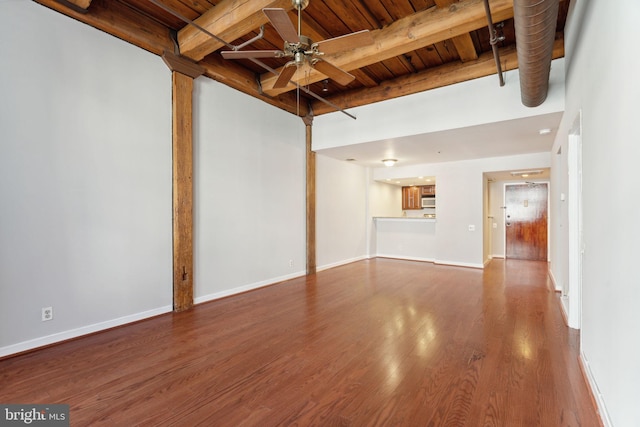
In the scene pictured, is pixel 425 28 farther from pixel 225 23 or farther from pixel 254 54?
pixel 225 23

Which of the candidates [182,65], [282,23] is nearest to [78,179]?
[182,65]

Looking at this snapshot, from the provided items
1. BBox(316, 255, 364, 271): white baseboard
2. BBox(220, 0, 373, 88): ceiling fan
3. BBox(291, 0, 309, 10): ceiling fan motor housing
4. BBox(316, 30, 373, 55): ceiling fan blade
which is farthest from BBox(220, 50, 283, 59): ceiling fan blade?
BBox(316, 255, 364, 271): white baseboard

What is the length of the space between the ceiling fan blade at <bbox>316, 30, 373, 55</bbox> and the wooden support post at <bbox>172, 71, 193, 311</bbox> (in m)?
2.12

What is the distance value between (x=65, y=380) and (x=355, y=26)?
4.27m

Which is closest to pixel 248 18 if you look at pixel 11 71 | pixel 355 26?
pixel 355 26

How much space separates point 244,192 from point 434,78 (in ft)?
10.8

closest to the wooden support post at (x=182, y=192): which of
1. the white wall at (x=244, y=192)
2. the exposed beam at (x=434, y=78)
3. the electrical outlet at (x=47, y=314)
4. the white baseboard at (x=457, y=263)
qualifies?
the white wall at (x=244, y=192)

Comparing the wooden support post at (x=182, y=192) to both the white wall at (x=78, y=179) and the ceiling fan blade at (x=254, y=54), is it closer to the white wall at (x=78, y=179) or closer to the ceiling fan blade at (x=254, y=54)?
the white wall at (x=78, y=179)

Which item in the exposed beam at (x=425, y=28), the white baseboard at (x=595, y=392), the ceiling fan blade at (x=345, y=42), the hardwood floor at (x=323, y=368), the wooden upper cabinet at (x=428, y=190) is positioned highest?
the exposed beam at (x=425, y=28)

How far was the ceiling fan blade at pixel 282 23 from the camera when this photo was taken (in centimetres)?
202

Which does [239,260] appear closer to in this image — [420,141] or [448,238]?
[420,141]

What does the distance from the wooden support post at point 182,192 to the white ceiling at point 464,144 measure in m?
2.68

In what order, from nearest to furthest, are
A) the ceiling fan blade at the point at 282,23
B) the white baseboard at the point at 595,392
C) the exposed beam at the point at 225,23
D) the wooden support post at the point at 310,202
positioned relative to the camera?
the white baseboard at the point at 595,392
the ceiling fan blade at the point at 282,23
the exposed beam at the point at 225,23
the wooden support post at the point at 310,202

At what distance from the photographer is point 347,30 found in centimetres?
348
